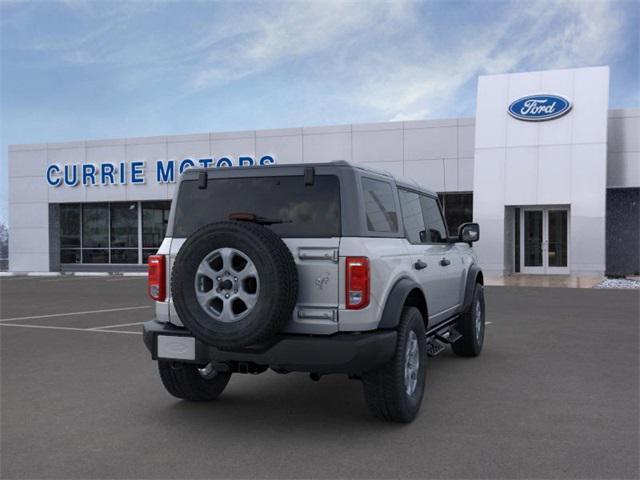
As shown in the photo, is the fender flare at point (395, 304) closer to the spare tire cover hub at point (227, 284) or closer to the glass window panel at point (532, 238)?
the spare tire cover hub at point (227, 284)

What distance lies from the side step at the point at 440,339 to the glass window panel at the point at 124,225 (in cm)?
2512

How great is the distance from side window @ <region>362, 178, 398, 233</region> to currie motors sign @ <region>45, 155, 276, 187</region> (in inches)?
878

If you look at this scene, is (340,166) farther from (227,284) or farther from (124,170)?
(124,170)

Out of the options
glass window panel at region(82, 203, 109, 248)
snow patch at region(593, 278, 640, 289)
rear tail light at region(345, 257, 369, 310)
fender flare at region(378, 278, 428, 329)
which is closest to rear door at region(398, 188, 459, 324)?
fender flare at region(378, 278, 428, 329)

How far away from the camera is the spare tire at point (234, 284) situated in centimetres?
441

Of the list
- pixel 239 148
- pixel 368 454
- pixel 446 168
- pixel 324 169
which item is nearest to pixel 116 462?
pixel 368 454

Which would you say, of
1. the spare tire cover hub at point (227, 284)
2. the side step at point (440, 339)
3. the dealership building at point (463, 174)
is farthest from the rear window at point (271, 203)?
the dealership building at point (463, 174)

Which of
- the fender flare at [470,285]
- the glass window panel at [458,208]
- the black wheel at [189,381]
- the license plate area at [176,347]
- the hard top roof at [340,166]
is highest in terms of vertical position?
the glass window panel at [458,208]

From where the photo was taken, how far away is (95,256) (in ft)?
103

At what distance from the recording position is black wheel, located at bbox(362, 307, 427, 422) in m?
4.82

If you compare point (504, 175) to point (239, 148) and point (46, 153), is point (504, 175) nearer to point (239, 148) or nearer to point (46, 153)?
point (239, 148)

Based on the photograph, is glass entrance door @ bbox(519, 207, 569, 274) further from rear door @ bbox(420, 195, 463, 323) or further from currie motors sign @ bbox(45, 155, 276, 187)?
rear door @ bbox(420, 195, 463, 323)

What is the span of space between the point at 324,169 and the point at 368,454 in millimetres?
2038

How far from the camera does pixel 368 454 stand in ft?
14.3
